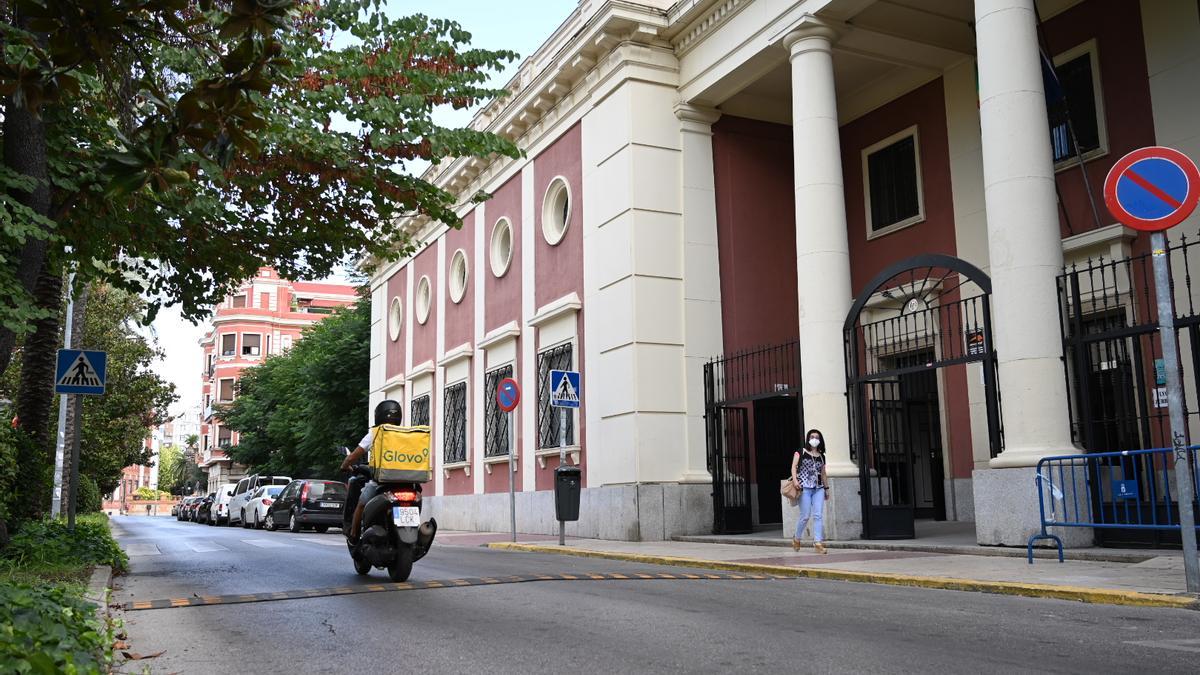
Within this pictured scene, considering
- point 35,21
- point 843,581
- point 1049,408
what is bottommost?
point 843,581

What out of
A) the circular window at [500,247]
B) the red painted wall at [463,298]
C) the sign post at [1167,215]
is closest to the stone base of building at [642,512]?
the circular window at [500,247]

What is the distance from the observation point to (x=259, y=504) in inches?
1171

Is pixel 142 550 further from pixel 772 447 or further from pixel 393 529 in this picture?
pixel 772 447

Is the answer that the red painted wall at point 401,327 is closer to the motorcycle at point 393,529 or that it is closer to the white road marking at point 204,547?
the white road marking at point 204,547

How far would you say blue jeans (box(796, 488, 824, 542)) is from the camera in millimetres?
12481

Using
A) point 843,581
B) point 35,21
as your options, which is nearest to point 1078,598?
point 843,581

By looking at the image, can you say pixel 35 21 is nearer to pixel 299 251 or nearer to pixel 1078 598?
pixel 1078 598

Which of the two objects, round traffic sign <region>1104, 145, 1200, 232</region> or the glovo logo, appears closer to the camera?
round traffic sign <region>1104, 145, 1200, 232</region>

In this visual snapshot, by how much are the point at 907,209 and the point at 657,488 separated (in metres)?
6.31

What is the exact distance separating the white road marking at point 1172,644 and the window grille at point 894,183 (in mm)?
11989

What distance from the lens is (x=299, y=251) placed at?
12430mm

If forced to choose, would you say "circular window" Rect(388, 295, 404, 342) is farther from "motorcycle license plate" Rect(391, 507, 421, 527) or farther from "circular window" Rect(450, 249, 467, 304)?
"motorcycle license plate" Rect(391, 507, 421, 527)

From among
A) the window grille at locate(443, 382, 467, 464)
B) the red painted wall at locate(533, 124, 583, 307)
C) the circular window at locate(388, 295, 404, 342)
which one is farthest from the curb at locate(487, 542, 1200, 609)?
the circular window at locate(388, 295, 404, 342)

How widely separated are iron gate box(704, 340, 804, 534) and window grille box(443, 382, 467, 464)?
9379 mm
